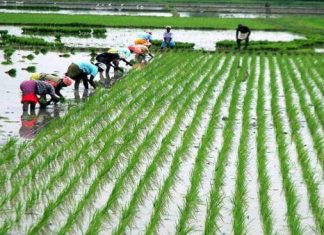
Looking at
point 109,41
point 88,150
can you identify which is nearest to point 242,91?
point 88,150

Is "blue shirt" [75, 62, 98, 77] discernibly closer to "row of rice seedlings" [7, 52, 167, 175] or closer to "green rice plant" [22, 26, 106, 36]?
"row of rice seedlings" [7, 52, 167, 175]

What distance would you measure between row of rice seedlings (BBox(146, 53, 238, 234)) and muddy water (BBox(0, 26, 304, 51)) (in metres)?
10.5

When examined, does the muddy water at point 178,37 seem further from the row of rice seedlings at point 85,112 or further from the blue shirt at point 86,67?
the blue shirt at point 86,67

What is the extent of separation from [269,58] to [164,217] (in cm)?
1236

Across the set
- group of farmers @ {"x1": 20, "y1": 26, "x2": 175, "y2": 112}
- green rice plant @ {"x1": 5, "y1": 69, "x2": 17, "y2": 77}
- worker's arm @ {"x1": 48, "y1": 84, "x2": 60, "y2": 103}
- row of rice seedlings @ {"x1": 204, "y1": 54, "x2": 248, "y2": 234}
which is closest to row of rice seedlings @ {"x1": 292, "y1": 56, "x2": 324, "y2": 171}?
row of rice seedlings @ {"x1": 204, "y1": 54, "x2": 248, "y2": 234}

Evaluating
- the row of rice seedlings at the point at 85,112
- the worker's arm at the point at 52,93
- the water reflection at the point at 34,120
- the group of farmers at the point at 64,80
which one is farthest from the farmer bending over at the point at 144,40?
the worker's arm at the point at 52,93

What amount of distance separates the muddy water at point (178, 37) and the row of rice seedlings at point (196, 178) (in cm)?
1113

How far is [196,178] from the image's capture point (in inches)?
234

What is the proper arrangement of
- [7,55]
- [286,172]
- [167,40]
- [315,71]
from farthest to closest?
[167,40] → [7,55] → [315,71] → [286,172]

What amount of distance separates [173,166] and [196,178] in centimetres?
49

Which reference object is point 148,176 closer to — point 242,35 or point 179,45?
point 242,35

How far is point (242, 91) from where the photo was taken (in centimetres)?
1132

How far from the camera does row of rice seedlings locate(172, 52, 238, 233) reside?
4852 millimetres

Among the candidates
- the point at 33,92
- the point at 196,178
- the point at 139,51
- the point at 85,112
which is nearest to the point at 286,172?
the point at 196,178
